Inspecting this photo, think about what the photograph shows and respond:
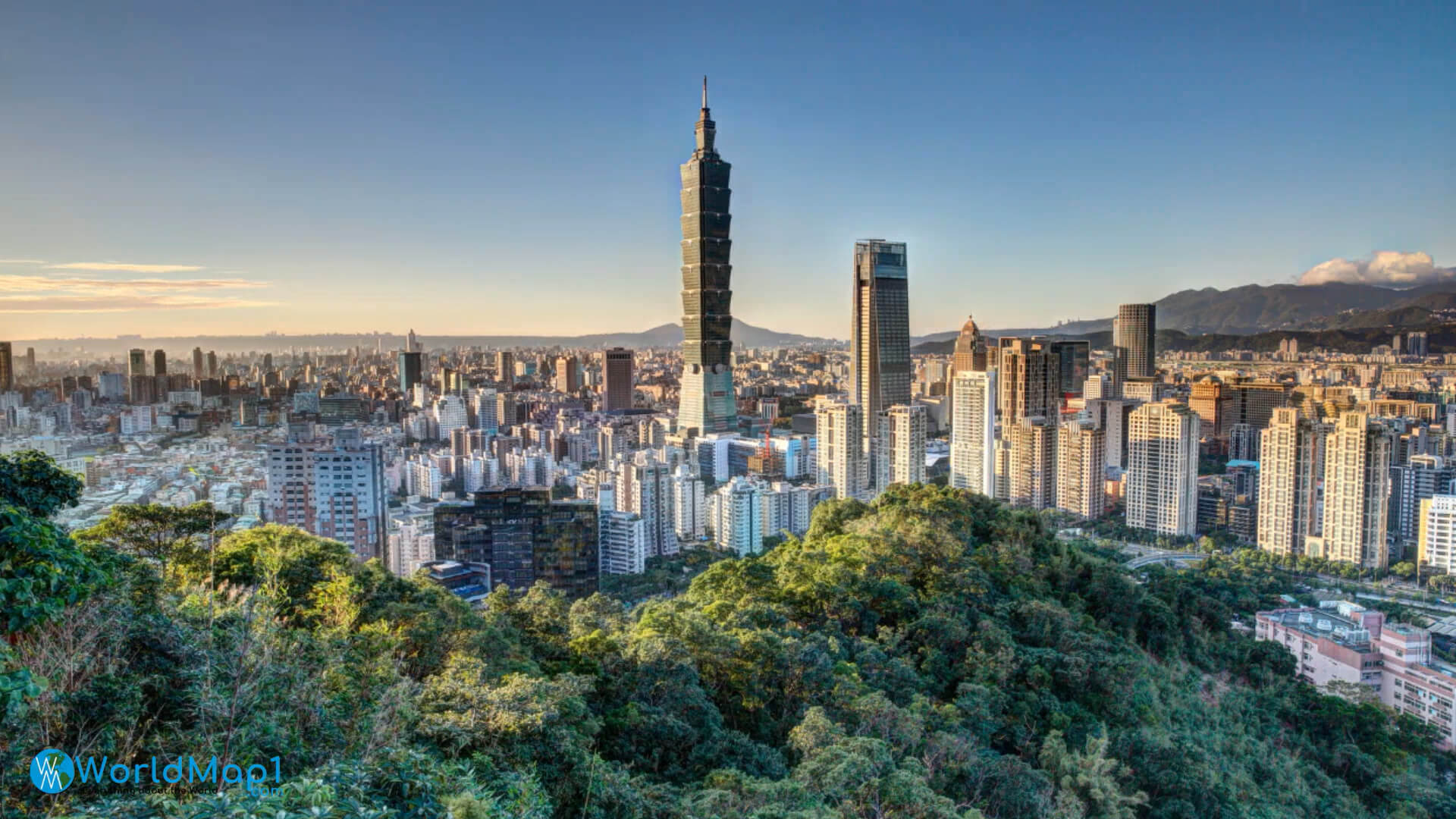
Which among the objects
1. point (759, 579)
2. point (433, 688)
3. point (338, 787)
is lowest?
point (759, 579)

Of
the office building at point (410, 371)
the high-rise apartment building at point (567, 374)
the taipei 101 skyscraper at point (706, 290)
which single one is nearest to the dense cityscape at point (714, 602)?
the office building at point (410, 371)

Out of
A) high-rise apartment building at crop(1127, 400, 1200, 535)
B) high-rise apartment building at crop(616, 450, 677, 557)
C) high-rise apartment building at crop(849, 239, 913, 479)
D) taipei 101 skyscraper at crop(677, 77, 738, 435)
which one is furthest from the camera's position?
high-rise apartment building at crop(849, 239, 913, 479)

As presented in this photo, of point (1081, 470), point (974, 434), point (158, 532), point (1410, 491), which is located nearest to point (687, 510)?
point (974, 434)

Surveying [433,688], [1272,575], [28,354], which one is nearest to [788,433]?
[1272,575]

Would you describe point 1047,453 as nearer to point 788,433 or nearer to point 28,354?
point 788,433

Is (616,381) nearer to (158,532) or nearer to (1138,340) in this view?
(1138,340)

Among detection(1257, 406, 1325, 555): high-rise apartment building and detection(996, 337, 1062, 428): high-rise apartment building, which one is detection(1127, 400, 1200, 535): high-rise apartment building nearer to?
detection(1257, 406, 1325, 555): high-rise apartment building

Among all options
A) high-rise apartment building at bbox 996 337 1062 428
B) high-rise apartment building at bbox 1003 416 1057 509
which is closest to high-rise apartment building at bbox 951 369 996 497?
high-rise apartment building at bbox 1003 416 1057 509
